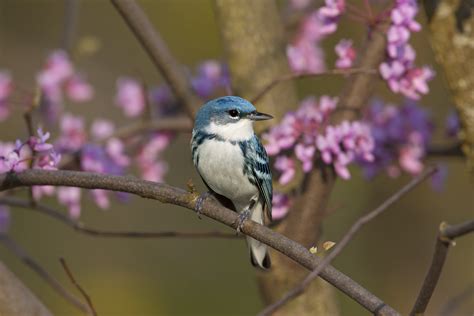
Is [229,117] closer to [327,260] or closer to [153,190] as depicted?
[153,190]

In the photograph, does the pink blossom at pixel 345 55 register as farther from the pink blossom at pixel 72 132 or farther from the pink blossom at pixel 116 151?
the pink blossom at pixel 72 132

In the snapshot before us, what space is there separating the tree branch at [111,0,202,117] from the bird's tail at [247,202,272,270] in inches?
27.8

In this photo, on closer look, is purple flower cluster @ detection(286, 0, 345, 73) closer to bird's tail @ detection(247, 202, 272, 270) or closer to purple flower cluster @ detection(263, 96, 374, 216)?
purple flower cluster @ detection(263, 96, 374, 216)

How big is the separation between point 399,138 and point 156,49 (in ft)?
5.86

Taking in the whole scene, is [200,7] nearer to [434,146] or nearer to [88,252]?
[88,252]

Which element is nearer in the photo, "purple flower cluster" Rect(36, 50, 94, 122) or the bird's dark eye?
the bird's dark eye

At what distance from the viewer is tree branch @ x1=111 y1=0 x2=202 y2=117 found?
13.9 feet

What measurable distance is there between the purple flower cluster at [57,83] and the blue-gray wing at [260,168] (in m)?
2.07

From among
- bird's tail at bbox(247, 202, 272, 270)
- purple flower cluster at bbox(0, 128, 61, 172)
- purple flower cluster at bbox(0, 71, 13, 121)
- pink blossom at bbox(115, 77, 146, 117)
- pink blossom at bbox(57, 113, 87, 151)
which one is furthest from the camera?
pink blossom at bbox(115, 77, 146, 117)

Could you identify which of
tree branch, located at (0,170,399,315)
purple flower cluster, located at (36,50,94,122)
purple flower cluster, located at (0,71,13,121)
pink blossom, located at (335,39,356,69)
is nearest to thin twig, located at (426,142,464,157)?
pink blossom, located at (335,39,356,69)

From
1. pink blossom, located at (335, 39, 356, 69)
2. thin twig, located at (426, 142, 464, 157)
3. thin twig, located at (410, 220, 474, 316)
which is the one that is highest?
pink blossom, located at (335, 39, 356, 69)

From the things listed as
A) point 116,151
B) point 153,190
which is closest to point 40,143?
point 153,190

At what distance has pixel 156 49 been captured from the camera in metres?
4.37

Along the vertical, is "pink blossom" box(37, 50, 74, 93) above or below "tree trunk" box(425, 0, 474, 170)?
above
